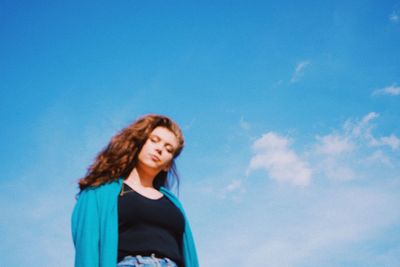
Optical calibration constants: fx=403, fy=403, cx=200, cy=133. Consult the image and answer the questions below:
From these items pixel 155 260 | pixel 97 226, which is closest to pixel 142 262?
pixel 155 260

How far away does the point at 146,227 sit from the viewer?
3578 mm

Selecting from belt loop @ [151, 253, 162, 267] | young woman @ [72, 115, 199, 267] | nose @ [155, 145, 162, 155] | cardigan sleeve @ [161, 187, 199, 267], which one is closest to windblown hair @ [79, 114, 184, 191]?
young woman @ [72, 115, 199, 267]

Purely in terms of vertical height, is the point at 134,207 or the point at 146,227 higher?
the point at 134,207

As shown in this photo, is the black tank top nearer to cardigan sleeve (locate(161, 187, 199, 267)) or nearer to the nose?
cardigan sleeve (locate(161, 187, 199, 267))

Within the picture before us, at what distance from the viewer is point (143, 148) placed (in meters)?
4.27

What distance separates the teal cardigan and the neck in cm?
22

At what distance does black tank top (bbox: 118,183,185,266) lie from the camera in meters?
3.42

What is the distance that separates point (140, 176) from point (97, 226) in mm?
867

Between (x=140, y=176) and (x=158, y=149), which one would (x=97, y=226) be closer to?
(x=140, y=176)

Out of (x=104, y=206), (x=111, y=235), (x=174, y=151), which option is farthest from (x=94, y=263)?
(x=174, y=151)

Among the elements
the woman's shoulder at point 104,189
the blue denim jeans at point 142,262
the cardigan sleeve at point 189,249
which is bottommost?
the blue denim jeans at point 142,262

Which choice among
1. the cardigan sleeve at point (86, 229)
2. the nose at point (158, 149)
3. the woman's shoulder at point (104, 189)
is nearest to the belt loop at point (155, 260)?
the cardigan sleeve at point (86, 229)

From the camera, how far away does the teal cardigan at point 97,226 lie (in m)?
3.31

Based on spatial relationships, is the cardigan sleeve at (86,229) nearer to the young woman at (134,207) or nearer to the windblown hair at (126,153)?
the young woman at (134,207)
